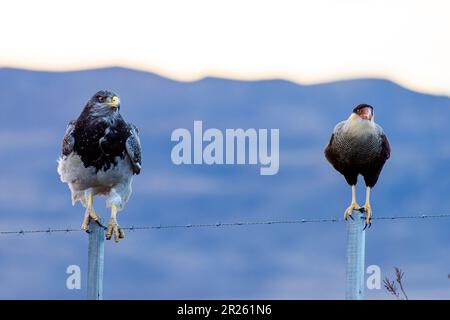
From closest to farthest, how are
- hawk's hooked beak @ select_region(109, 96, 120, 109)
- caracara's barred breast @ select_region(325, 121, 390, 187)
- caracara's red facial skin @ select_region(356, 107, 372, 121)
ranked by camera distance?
hawk's hooked beak @ select_region(109, 96, 120, 109) → caracara's red facial skin @ select_region(356, 107, 372, 121) → caracara's barred breast @ select_region(325, 121, 390, 187)

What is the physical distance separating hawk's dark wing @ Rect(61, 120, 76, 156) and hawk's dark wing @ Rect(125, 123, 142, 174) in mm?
493

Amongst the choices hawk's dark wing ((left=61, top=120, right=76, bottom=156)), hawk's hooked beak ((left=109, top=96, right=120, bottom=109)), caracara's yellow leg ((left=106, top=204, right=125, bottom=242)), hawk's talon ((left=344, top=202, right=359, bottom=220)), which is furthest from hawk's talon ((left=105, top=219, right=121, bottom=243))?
hawk's talon ((left=344, top=202, right=359, bottom=220))

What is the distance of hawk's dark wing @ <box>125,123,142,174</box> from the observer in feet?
34.1

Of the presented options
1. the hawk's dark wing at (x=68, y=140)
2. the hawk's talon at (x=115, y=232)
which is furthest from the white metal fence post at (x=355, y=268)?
the hawk's dark wing at (x=68, y=140)

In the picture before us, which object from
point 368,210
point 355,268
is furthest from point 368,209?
point 355,268

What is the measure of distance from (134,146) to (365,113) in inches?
82.9

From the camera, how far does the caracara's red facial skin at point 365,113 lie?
10602 mm

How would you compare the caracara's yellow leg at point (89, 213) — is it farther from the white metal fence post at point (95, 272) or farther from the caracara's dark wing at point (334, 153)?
the caracara's dark wing at point (334, 153)

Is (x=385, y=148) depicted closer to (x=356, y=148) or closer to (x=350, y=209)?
(x=356, y=148)

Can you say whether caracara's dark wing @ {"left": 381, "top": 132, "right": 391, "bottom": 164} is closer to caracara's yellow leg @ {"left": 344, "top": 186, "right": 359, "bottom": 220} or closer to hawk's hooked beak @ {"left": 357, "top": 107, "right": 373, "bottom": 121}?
hawk's hooked beak @ {"left": 357, "top": 107, "right": 373, "bottom": 121}

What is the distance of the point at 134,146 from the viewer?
34.1 ft
